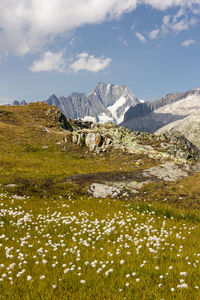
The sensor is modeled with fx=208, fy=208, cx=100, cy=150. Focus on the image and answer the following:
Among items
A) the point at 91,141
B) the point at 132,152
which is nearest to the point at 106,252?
the point at 132,152

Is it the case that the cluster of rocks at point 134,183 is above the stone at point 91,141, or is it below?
below

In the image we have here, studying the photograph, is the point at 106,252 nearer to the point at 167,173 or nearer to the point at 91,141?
the point at 167,173

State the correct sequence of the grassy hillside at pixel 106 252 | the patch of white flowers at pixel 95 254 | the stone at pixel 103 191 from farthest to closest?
1. the stone at pixel 103 191
2. the patch of white flowers at pixel 95 254
3. the grassy hillside at pixel 106 252

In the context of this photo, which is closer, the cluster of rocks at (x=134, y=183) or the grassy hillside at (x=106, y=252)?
the grassy hillside at (x=106, y=252)

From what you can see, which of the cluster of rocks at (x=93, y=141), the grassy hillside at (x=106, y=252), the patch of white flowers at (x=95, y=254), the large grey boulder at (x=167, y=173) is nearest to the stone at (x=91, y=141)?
the cluster of rocks at (x=93, y=141)

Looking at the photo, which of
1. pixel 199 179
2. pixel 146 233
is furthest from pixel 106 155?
pixel 146 233

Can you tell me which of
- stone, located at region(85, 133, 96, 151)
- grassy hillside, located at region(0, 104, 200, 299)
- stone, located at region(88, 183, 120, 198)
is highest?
stone, located at region(85, 133, 96, 151)

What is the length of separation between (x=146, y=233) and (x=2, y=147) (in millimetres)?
45756

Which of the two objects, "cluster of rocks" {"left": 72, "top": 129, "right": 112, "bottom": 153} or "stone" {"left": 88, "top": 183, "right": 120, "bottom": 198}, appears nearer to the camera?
"stone" {"left": 88, "top": 183, "right": 120, "bottom": 198}

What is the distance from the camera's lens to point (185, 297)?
4.50 metres

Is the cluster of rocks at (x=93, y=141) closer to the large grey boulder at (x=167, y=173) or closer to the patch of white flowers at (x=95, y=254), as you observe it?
the large grey boulder at (x=167, y=173)

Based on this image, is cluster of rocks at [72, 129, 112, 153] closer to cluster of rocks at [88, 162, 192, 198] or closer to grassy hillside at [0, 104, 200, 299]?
cluster of rocks at [88, 162, 192, 198]

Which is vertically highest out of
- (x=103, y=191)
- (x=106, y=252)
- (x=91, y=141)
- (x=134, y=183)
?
(x=91, y=141)

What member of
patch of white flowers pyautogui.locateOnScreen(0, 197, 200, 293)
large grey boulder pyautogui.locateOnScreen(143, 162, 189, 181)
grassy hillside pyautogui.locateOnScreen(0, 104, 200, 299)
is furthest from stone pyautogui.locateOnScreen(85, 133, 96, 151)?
patch of white flowers pyautogui.locateOnScreen(0, 197, 200, 293)
